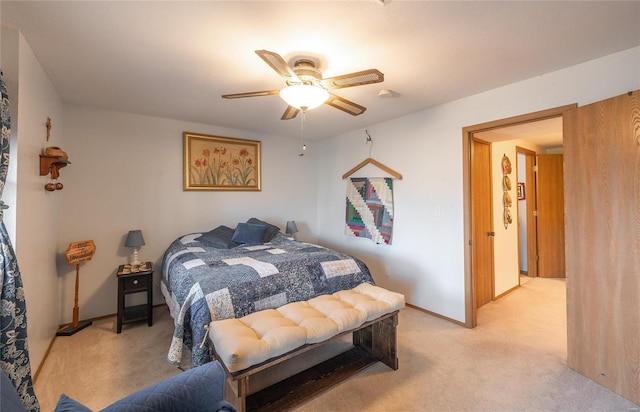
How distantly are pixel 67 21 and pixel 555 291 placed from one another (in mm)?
5816

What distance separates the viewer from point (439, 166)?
3107mm

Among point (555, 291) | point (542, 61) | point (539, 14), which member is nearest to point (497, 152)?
point (542, 61)

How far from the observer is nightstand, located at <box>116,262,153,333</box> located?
2812mm

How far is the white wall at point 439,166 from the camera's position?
7.10 feet

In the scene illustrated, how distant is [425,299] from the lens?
3.26 m

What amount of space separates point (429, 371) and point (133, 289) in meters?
2.95

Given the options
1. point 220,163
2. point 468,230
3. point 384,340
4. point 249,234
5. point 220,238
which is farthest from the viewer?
point 220,163

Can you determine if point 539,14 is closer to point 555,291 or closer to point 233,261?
point 233,261

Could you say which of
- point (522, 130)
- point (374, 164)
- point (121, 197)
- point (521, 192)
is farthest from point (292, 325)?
point (521, 192)

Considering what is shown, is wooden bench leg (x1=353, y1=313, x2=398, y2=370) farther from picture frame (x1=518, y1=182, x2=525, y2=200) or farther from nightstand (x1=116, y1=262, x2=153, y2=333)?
picture frame (x1=518, y1=182, x2=525, y2=200)

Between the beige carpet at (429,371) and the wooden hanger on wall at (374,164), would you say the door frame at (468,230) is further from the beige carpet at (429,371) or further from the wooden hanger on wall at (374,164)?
the wooden hanger on wall at (374,164)

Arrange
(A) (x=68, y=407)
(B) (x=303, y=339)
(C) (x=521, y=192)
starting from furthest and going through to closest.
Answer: (C) (x=521, y=192) → (B) (x=303, y=339) → (A) (x=68, y=407)

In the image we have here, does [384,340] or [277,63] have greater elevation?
[277,63]

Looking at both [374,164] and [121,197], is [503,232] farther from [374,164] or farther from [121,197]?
[121,197]
